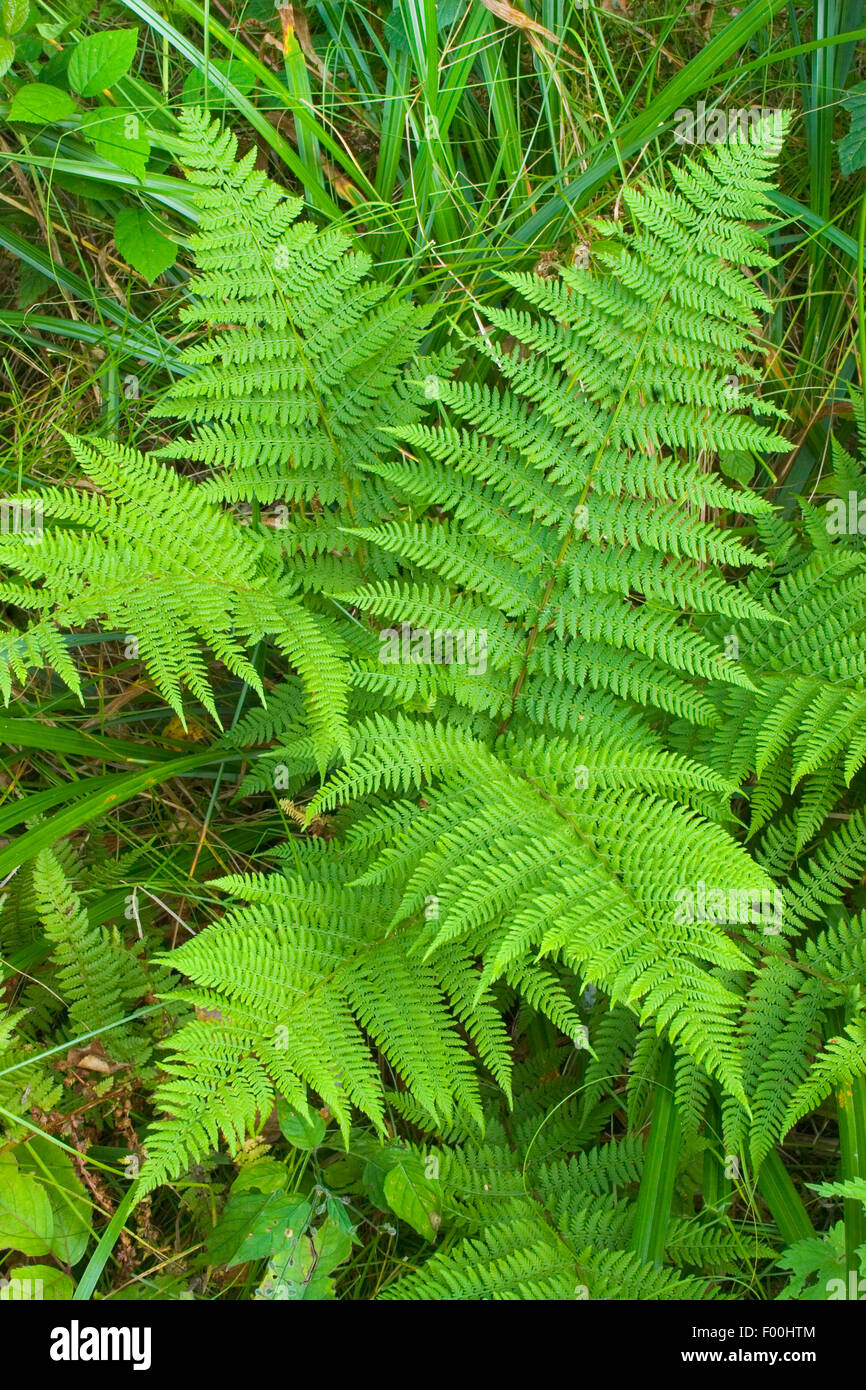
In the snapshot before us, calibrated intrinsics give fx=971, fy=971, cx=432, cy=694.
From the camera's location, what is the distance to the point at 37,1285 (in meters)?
2.49

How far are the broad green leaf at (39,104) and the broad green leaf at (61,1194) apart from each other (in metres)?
3.05

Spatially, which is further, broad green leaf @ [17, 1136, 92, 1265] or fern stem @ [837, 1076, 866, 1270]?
broad green leaf @ [17, 1136, 92, 1265]

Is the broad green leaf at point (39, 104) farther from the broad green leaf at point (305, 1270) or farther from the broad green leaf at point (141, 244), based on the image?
the broad green leaf at point (305, 1270)

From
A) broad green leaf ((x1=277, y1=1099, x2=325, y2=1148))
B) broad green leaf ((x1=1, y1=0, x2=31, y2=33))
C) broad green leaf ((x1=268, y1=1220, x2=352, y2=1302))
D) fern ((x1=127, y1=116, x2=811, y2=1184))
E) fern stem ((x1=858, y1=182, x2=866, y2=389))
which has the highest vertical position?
broad green leaf ((x1=1, y1=0, x2=31, y2=33))

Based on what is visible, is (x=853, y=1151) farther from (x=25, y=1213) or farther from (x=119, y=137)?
(x=119, y=137)

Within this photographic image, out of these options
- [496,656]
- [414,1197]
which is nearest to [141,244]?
[496,656]

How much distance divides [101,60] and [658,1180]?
3627 millimetres

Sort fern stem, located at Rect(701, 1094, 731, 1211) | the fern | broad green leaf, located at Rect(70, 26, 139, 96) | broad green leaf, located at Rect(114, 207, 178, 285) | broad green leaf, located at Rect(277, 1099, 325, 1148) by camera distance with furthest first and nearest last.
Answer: broad green leaf, located at Rect(114, 207, 178, 285), broad green leaf, located at Rect(70, 26, 139, 96), fern stem, located at Rect(701, 1094, 731, 1211), broad green leaf, located at Rect(277, 1099, 325, 1148), the fern

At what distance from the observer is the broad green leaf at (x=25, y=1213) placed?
2494 mm

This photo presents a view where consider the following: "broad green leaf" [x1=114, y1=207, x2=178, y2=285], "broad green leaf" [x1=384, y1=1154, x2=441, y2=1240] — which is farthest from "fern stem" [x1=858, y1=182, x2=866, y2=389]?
"broad green leaf" [x1=384, y1=1154, x2=441, y2=1240]

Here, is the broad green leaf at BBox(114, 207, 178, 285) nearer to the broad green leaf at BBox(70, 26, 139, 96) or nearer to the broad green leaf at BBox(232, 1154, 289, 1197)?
the broad green leaf at BBox(70, 26, 139, 96)

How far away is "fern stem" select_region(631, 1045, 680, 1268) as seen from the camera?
2.44 meters

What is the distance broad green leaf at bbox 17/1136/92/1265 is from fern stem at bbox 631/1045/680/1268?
4.79 feet
